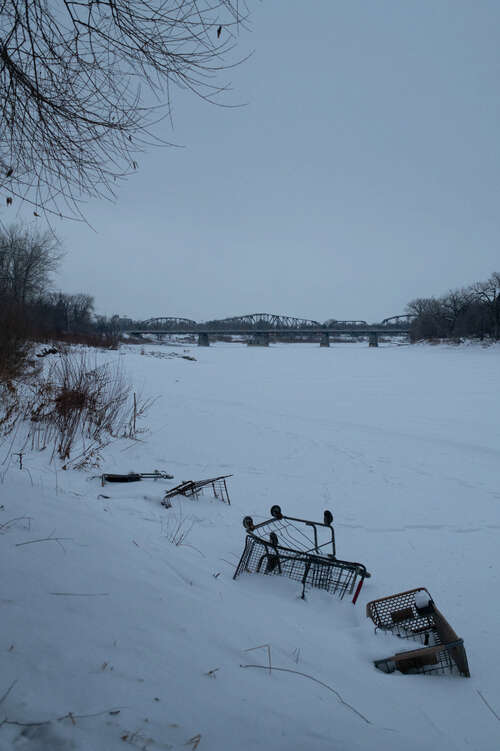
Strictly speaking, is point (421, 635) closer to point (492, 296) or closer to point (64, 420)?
point (64, 420)

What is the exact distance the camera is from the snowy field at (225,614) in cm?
158

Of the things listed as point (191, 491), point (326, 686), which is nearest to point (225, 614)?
point (326, 686)

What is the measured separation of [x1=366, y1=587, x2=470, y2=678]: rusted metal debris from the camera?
2588 mm

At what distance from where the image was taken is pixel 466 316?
68.8 m

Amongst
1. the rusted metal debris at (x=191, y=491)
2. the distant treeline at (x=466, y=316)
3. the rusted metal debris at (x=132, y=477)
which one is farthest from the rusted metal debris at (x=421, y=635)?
the distant treeline at (x=466, y=316)

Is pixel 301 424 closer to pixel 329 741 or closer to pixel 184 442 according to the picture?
pixel 184 442

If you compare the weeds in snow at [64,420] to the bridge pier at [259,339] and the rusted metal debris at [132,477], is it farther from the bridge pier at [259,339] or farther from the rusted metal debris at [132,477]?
the bridge pier at [259,339]

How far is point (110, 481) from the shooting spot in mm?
5711

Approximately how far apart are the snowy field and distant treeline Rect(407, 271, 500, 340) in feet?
219

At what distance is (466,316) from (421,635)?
77.2 metres

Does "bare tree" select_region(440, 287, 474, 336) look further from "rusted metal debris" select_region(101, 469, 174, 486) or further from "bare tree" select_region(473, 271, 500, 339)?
"rusted metal debris" select_region(101, 469, 174, 486)

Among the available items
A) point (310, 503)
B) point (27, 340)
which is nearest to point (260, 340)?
point (27, 340)

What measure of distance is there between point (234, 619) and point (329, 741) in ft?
3.17

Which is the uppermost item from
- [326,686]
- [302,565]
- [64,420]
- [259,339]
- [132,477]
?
[259,339]
